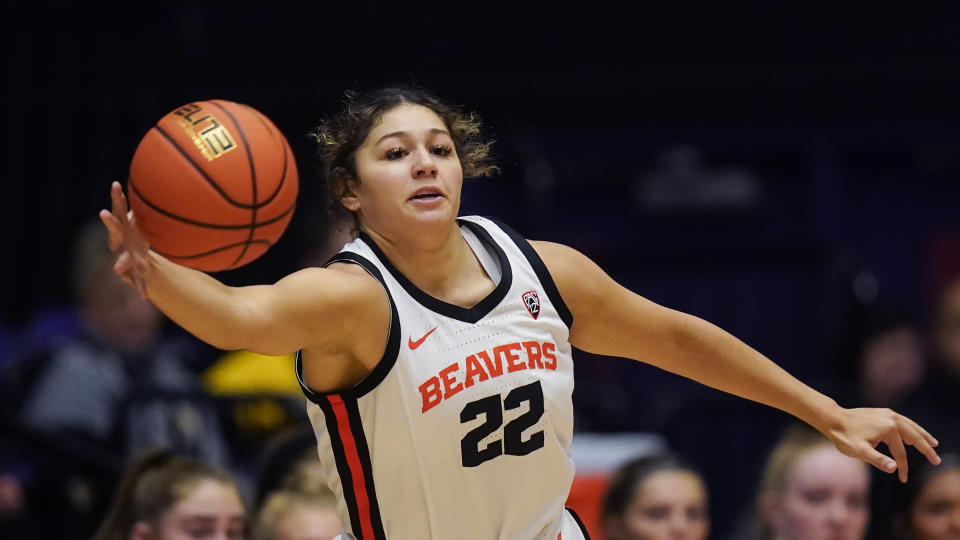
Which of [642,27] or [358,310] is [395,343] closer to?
[358,310]

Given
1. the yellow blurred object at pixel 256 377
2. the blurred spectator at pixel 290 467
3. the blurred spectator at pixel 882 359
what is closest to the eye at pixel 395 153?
the blurred spectator at pixel 290 467

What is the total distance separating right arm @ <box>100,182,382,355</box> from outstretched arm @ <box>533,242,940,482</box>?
710mm

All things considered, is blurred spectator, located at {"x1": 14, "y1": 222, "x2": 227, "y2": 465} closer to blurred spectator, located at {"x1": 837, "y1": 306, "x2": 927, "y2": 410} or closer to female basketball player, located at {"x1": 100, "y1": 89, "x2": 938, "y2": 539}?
female basketball player, located at {"x1": 100, "y1": 89, "x2": 938, "y2": 539}

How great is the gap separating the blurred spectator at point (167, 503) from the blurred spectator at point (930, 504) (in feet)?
8.74

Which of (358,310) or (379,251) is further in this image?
(379,251)

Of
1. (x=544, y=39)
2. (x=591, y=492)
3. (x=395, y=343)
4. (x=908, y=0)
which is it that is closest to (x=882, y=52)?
(x=908, y=0)

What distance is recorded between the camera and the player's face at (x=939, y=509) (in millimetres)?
5656

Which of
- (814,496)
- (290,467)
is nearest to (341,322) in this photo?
(290,467)

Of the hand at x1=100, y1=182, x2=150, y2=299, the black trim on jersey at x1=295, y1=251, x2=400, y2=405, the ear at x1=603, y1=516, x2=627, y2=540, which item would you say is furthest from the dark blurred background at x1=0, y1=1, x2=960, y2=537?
the hand at x1=100, y1=182, x2=150, y2=299

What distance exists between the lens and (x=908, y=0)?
9.58m

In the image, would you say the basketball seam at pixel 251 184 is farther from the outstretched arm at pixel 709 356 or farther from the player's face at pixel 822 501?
the player's face at pixel 822 501

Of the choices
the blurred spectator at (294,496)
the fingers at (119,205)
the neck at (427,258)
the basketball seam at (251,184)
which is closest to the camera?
the fingers at (119,205)

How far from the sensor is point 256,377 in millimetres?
7090

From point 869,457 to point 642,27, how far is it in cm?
583
